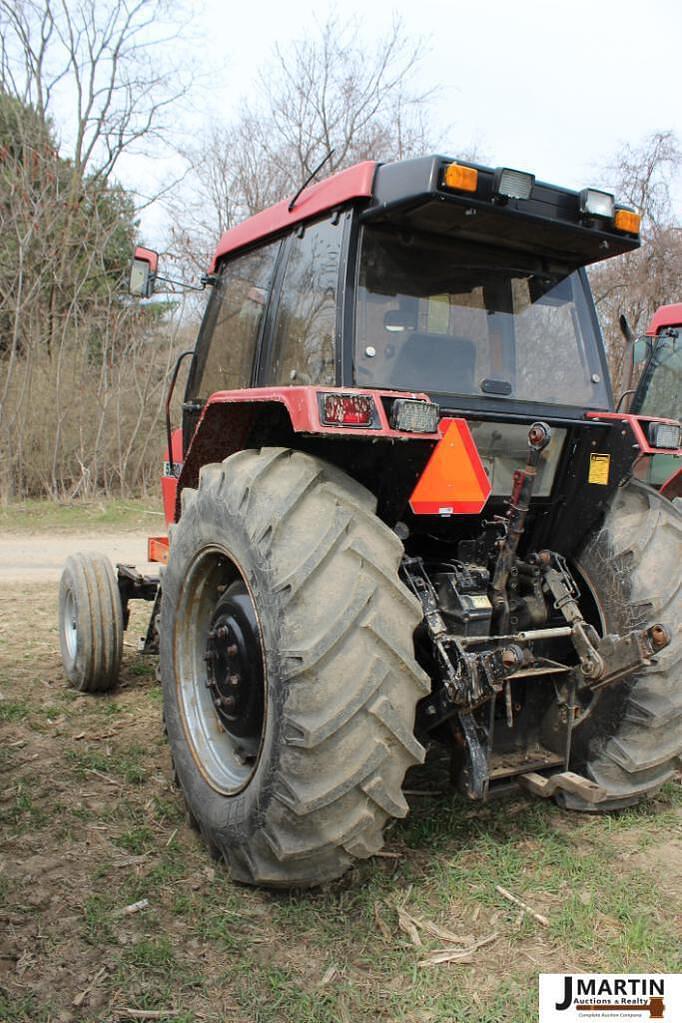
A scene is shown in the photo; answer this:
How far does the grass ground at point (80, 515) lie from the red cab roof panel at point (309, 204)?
854 cm

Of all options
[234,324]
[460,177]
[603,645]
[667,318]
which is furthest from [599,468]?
[667,318]

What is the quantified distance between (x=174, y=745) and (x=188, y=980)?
3.38ft

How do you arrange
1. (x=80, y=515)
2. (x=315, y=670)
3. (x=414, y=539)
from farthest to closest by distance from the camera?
(x=80, y=515), (x=414, y=539), (x=315, y=670)

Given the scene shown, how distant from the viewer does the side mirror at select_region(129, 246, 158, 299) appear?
427cm

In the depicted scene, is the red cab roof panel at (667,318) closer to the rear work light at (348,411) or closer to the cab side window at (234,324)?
the cab side window at (234,324)

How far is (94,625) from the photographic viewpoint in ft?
→ 15.2

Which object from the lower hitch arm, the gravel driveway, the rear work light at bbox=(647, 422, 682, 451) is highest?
the rear work light at bbox=(647, 422, 682, 451)

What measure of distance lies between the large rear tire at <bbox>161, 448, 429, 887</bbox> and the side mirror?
74.5 inches

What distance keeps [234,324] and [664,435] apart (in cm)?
199

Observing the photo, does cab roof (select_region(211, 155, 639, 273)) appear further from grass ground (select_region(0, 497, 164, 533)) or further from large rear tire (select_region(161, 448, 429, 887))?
grass ground (select_region(0, 497, 164, 533))

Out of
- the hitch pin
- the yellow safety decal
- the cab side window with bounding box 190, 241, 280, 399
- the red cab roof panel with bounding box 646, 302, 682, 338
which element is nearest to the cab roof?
the cab side window with bounding box 190, 241, 280, 399

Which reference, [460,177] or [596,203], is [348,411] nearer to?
[460,177]

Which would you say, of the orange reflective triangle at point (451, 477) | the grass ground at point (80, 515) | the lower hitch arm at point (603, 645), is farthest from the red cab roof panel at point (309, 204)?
the grass ground at point (80, 515)

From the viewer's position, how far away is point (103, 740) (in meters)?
4.10
